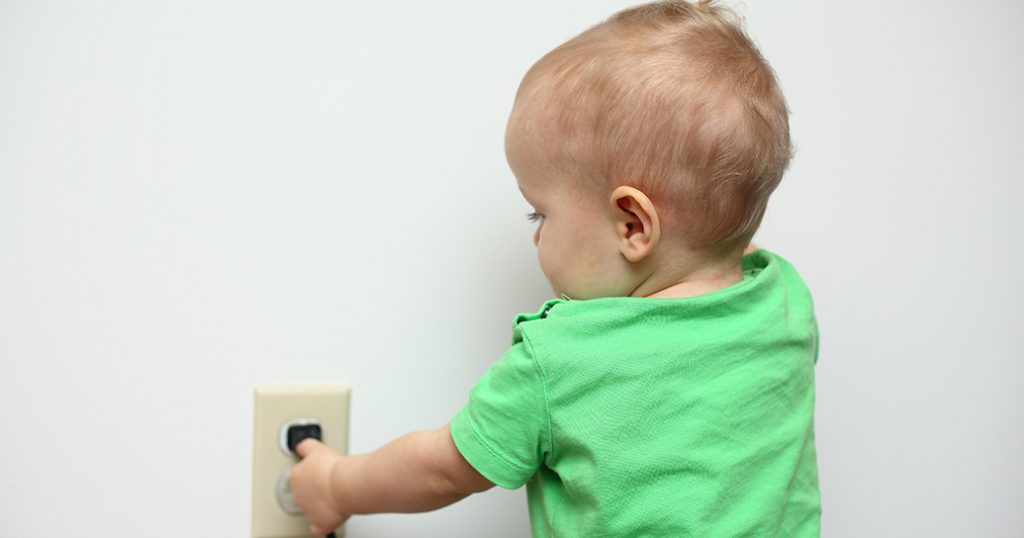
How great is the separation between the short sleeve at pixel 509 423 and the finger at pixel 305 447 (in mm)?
172

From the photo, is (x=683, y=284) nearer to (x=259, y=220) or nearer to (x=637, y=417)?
(x=637, y=417)

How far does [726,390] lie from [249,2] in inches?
18.1

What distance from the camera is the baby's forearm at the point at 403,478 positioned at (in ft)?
2.00

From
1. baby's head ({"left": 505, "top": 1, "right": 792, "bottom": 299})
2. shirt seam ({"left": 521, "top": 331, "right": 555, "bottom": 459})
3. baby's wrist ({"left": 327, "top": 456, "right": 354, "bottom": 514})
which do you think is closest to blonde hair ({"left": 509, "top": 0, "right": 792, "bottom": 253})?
baby's head ({"left": 505, "top": 1, "right": 792, "bottom": 299})

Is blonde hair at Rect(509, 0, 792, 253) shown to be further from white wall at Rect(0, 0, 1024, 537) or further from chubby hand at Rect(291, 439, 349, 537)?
chubby hand at Rect(291, 439, 349, 537)

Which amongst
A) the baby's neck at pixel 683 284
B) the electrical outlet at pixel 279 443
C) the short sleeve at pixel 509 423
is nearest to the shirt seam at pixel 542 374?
the short sleeve at pixel 509 423

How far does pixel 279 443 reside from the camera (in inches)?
28.0

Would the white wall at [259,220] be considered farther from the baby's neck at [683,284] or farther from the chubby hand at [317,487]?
the baby's neck at [683,284]

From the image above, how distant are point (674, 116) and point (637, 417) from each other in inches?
7.9

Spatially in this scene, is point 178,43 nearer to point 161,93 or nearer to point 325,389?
point 161,93

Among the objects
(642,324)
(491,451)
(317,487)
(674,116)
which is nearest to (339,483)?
(317,487)

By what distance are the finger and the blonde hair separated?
307 millimetres

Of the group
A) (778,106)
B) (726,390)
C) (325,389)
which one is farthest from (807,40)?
(325,389)

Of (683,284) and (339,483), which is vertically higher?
(683,284)
